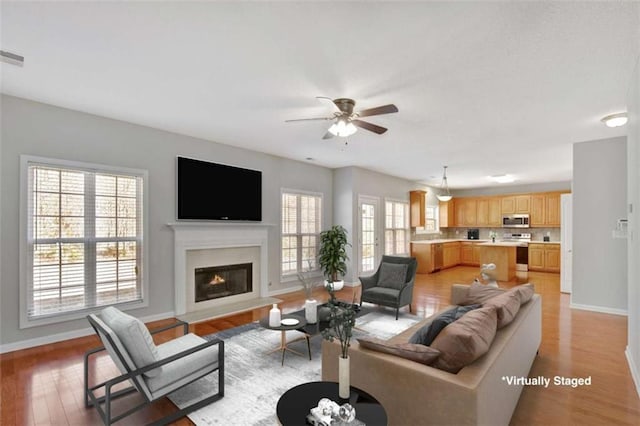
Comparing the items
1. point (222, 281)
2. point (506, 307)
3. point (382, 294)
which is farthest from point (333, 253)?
point (506, 307)

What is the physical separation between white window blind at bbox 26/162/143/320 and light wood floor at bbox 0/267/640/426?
0.56m

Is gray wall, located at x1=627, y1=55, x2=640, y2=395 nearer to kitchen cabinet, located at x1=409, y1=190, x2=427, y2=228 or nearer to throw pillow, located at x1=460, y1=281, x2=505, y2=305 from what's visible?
throw pillow, located at x1=460, y1=281, x2=505, y2=305

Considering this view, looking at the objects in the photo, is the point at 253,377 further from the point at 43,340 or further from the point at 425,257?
the point at 425,257

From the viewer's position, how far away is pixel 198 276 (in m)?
5.16

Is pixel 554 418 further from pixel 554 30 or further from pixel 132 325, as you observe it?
pixel 132 325

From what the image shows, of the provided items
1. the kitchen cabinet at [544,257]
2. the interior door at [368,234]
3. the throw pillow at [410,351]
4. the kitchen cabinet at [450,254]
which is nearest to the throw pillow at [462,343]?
the throw pillow at [410,351]

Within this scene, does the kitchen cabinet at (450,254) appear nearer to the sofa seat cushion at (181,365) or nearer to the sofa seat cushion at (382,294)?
the sofa seat cushion at (382,294)

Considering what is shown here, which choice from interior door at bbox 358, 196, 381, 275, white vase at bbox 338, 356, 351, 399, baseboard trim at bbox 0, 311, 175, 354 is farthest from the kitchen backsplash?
white vase at bbox 338, 356, 351, 399

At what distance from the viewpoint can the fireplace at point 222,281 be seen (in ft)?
17.0

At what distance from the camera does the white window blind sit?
3.63 m

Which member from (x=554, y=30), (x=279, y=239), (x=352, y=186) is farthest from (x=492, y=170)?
(x=554, y=30)

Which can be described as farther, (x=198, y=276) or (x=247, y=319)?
(x=198, y=276)

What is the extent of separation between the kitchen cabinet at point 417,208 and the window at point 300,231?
3550 millimetres

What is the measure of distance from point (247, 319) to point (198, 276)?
1.16 m
